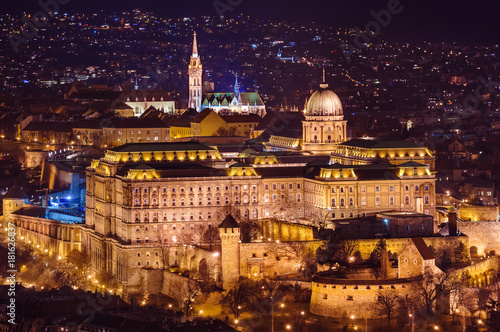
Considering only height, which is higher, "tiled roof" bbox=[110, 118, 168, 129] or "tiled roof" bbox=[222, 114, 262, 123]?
"tiled roof" bbox=[222, 114, 262, 123]

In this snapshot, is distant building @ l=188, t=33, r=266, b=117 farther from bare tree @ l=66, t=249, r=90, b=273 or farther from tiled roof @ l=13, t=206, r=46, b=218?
bare tree @ l=66, t=249, r=90, b=273

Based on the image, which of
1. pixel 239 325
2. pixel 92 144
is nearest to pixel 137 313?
pixel 239 325

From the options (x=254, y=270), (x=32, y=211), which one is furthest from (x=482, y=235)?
(x=32, y=211)

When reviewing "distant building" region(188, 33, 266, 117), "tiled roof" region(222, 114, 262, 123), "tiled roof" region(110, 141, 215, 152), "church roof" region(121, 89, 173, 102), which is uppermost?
"church roof" region(121, 89, 173, 102)

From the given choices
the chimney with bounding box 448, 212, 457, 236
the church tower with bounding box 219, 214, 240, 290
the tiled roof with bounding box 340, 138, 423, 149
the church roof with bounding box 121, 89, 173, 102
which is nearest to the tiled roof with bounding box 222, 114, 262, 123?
the church roof with bounding box 121, 89, 173, 102

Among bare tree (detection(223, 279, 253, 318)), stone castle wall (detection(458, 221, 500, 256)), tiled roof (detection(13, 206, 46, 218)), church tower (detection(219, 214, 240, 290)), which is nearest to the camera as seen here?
bare tree (detection(223, 279, 253, 318))

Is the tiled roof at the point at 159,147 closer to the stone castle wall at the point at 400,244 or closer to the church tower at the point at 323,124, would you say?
the church tower at the point at 323,124

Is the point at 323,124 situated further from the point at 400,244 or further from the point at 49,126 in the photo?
the point at 49,126
